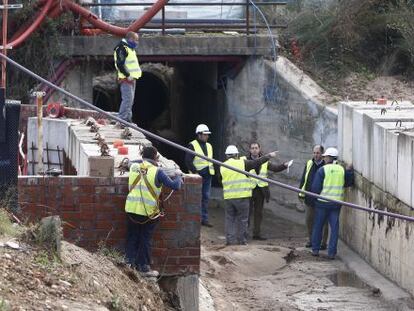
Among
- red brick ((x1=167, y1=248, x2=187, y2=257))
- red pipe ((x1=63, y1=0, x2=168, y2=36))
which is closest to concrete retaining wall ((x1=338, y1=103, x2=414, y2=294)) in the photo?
red brick ((x1=167, y1=248, x2=187, y2=257))

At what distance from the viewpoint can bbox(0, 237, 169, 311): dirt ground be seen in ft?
27.4

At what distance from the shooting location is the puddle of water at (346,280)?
15902 millimetres

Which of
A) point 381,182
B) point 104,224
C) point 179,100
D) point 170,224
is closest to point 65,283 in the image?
point 104,224

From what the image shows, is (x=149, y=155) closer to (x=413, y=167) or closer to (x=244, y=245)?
(x=413, y=167)

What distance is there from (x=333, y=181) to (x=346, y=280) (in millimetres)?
1797

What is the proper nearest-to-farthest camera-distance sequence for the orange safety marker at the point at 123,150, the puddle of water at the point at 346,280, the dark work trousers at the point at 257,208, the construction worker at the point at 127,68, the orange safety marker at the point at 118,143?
the orange safety marker at the point at 123,150
the orange safety marker at the point at 118,143
the puddle of water at the point at 346,280
the construction worker at the point at 127,68
the dark work trousers at the point at 257,208

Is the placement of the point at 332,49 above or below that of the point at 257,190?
above

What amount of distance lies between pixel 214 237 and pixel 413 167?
Answer: 5.85 m

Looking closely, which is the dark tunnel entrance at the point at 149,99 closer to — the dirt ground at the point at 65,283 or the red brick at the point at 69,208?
the red brick at the point at 69,208

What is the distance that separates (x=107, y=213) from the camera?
38.4 ft

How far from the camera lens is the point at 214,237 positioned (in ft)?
64.2

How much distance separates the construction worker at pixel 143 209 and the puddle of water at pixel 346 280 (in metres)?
4.98

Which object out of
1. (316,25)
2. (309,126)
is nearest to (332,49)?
(316,25)

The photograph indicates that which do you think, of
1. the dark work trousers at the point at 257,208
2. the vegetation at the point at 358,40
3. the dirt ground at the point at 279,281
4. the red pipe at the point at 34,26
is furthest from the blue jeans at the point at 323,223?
the red pipe at the point at 34,26
